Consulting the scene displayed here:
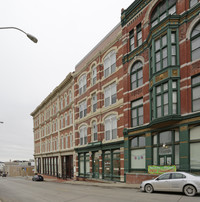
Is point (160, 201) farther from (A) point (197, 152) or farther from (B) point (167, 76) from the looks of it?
(B) point (167, 76)

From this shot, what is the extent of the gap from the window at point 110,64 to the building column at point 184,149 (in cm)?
1304

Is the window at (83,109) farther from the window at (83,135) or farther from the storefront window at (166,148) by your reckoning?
the storefront window at (166,148)

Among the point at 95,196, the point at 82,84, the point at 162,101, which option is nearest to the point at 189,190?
the point at 95,196

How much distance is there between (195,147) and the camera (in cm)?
1864

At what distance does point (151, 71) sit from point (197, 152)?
8119mm

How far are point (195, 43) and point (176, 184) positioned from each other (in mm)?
10239

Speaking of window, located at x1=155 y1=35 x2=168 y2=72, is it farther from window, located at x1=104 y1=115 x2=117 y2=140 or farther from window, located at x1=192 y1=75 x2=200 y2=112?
window, located at x1=104 y1=115 x2=117 y2=140

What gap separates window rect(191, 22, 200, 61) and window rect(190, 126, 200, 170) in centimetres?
520

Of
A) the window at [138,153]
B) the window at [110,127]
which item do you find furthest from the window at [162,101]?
the window at [110,127]

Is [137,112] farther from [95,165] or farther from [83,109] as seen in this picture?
[83,109]

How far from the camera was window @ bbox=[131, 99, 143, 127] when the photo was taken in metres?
24.9

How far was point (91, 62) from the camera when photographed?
35625 mm

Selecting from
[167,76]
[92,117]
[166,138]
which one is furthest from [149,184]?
[92,117]

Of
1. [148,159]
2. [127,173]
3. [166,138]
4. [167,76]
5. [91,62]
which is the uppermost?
[91,62]
